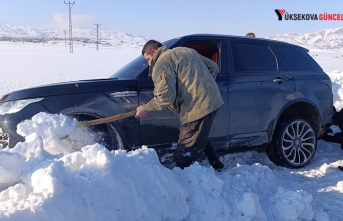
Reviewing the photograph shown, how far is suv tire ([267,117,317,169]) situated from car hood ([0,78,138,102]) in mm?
2191

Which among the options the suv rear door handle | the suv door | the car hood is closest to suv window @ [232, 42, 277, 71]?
the suv door

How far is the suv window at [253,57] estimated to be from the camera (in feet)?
14.6

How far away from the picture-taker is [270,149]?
471 cm

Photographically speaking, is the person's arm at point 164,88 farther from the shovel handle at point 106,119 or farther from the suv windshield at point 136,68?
the suv windshield at point 136,68

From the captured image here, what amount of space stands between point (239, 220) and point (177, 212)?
1.77ft

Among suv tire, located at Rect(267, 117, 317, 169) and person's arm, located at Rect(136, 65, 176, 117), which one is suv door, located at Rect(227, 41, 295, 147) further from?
person's arm, located at Rect(136, 65, 176, 117)

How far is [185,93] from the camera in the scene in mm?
3328

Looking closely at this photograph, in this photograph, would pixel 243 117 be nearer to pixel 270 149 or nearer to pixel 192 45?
pixel 270 149

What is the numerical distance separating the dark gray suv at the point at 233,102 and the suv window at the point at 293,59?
0.7 inches

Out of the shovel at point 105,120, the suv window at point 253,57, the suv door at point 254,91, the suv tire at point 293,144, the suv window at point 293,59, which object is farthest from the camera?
the suv window at point 293,59

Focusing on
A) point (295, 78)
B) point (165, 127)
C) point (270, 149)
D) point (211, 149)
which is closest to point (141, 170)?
point (165, 127)

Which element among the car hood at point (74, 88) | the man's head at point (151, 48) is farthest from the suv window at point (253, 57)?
the car hood at point (74, 88)

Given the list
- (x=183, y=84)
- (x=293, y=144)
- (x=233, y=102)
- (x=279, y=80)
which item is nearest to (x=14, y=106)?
(x=183, y=84)

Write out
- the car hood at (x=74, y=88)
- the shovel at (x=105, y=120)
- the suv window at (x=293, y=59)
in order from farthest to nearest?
the suv window at (x=293, y=59) < the car hood at (x=74, y=88) < the shovel at (x=105, y=120)
